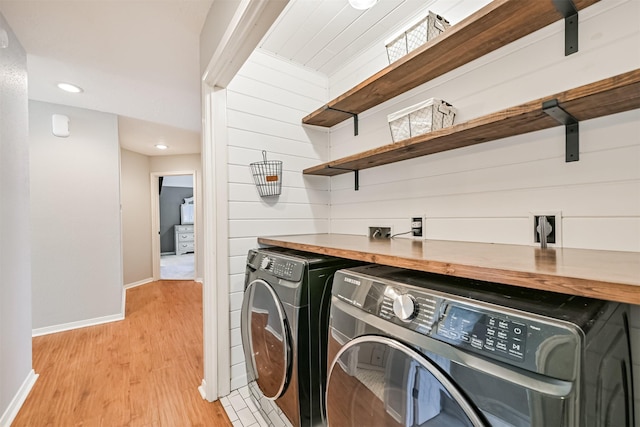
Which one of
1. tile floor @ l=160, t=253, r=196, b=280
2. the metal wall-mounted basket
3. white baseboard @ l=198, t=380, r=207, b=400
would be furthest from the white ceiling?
tile floor @ l=160, t=253, r=196, b=280

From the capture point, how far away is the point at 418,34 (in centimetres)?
131

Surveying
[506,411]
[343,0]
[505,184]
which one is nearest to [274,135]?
[343,0]

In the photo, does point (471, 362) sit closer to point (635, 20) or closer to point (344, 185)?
point (635, 20)

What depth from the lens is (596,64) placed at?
976 millimetres

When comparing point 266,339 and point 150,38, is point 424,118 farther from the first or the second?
point 150,38

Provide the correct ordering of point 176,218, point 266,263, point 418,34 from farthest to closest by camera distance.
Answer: point 176,218
point 266,263
point 418,34

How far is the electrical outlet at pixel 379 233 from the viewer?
173cm

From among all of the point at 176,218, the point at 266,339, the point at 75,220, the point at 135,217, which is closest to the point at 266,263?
the point at 266,339

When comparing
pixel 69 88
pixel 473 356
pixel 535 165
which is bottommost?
pixel 473 356

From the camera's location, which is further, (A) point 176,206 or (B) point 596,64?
(A) point 176,206

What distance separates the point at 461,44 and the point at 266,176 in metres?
1.27

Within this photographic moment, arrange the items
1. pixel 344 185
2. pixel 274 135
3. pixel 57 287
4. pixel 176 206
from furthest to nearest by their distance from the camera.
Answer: pixel 176 206
pixel 57 287
pixel 344 185
pixel 274 135

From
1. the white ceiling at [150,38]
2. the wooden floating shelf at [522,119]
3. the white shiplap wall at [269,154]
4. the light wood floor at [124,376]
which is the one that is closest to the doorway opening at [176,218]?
the light wood floor at [124,376]

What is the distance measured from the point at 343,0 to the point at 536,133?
1.20m
